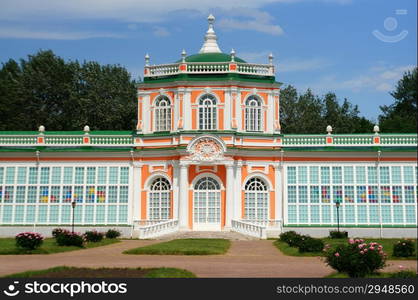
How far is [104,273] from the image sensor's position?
55.5 feet

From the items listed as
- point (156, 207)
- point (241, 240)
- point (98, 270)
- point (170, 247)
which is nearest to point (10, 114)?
point (156, 207)

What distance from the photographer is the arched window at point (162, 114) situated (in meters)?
40.1

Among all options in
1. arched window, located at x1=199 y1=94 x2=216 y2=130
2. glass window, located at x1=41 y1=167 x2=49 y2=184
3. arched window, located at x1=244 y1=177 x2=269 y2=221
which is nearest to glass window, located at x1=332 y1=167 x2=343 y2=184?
arched window, located at x1=244 y1=177 x2=269 y2=221

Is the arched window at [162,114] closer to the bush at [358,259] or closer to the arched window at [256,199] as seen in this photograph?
the arched window at [256,199]

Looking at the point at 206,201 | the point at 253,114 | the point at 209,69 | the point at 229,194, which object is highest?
the point at 209,69

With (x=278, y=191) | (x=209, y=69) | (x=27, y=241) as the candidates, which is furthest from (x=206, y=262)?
(x=209, y=69)

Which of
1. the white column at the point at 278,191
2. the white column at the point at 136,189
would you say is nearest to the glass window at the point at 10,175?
the white column at the point at 136,189

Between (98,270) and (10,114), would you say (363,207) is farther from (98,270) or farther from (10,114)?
(10,114)

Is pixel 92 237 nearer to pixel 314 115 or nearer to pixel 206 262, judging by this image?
pixel 206 262

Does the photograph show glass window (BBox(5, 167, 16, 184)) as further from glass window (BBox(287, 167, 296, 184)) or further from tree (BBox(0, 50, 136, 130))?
tree (BBox(0, 50, 136, 130))

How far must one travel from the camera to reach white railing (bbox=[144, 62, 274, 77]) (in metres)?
39.4

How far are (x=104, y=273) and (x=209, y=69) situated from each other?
2454 centimetres

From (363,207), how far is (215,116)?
35.4 ft

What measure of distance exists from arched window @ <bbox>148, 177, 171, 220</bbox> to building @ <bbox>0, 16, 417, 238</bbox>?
0.06 metres
